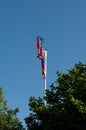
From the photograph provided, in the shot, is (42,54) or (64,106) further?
(42,54)

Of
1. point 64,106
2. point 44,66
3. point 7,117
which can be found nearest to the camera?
point 64,106

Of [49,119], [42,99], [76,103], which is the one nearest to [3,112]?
[42,99]

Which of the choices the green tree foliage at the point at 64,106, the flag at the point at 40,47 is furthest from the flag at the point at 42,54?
the green tree foliage at the point at 64,106

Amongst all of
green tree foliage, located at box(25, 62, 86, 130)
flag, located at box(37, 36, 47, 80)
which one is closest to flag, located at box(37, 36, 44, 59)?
flag, located at box(37, 36, 47, 80)

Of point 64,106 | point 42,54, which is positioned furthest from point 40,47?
point 64,106

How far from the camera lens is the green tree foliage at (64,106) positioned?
22.9m

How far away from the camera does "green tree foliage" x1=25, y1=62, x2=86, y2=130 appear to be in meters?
22.9

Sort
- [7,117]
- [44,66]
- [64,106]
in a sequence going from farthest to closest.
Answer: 1. [44,66]
2. [7,117]
3. [64,106]

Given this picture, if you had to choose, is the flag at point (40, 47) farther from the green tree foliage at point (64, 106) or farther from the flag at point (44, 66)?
the green tree foliage at point (64, 106)

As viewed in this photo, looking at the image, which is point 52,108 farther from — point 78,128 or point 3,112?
point 3,112

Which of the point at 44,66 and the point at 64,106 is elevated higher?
the point at 44,66

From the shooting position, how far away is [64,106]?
24125 millimetres

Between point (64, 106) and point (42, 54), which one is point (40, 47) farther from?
point (64, 106)

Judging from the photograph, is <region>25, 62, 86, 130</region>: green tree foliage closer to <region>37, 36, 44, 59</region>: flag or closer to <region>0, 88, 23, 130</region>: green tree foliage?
<region>0, 88, 23, 130</region>: green tree foliage
